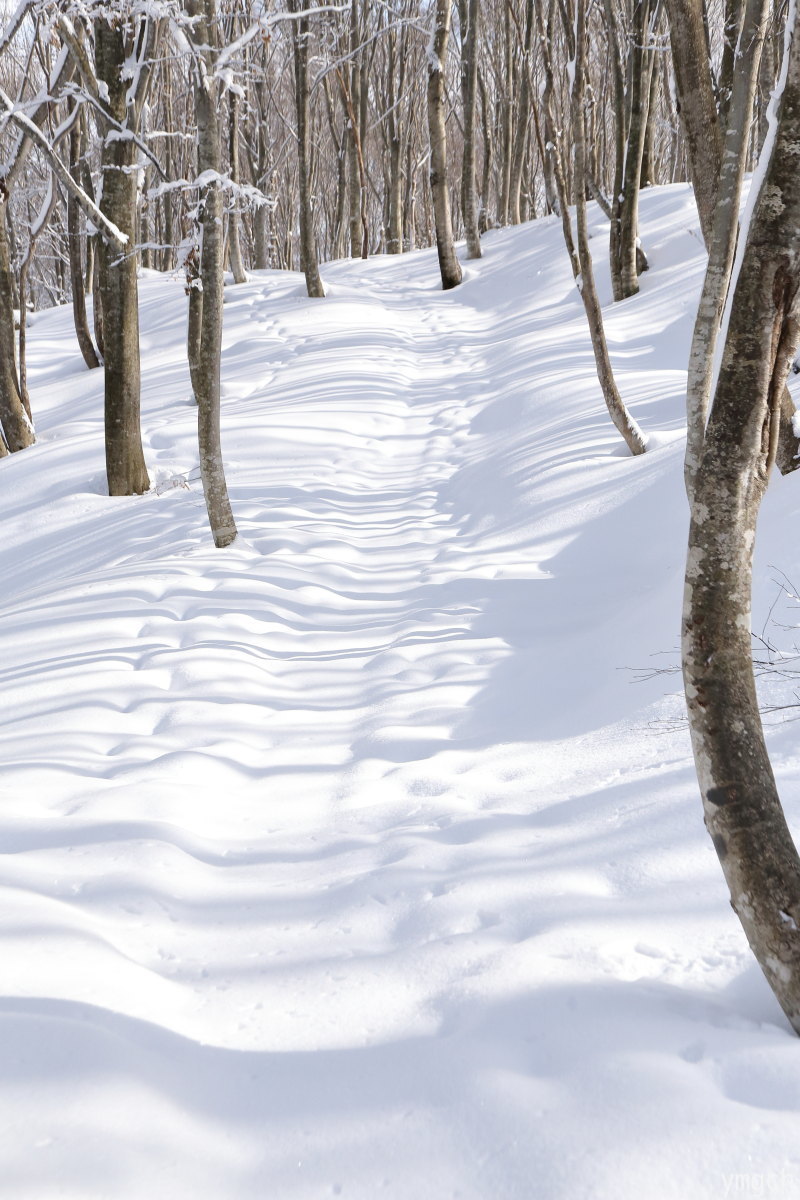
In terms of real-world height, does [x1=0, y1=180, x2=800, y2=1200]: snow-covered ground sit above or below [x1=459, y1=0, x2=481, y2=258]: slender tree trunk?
below

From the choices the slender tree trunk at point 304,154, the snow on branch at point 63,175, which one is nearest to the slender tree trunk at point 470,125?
the slender tree trunk at point 304,154

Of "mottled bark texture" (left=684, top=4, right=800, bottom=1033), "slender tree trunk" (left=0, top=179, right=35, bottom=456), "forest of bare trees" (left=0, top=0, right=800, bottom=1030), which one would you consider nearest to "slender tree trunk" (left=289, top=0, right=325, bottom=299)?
"forest of bare trees" (left=0, top=0, right=800, bottom=1030)

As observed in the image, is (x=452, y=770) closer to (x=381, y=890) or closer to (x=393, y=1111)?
(x=381, y=890)

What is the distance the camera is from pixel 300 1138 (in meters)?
1.64

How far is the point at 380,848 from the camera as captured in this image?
2775mm

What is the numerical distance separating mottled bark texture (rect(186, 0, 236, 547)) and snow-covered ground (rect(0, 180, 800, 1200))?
422mm

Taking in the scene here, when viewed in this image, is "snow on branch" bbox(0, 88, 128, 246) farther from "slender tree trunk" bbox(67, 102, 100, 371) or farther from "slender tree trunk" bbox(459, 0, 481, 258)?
"slender tree trunk" bbox(459, 0, 481, 258)

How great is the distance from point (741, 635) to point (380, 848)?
1.47 m

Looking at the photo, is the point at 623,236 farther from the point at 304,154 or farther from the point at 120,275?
the point at 120,275

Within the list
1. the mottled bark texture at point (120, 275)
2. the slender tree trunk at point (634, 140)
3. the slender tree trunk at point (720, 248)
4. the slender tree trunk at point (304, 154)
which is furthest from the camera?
the slender tree trunk at point (304, 154)

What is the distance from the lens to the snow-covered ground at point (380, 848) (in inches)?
62.6

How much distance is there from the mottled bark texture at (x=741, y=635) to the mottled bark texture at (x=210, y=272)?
3.99 metres

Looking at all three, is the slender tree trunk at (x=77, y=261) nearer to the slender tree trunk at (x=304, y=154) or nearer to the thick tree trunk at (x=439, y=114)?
the slender tree trunk at (x=304, y=154)

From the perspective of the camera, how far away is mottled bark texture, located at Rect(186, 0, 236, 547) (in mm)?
4840
